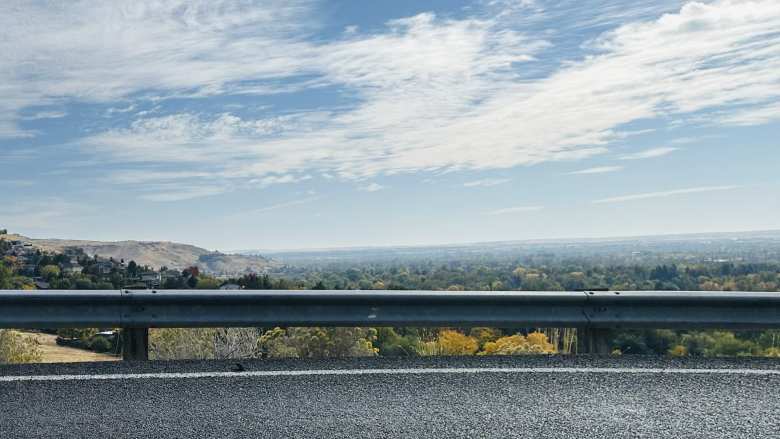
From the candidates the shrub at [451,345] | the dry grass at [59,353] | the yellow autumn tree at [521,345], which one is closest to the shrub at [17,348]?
the dry grass at [59,353]

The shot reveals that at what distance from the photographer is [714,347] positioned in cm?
930

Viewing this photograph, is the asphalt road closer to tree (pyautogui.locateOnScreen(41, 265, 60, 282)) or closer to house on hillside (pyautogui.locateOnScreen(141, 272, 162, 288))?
house on hillside (pyautogui.locateOnScreen(141, 272, 162, 288))

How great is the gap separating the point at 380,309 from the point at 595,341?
1.88 meters

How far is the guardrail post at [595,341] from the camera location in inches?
238

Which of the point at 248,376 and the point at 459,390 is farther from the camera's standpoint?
the point at 248,376

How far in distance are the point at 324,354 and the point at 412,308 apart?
1.04m

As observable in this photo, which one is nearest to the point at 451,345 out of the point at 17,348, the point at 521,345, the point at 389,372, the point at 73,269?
the point at 521,345

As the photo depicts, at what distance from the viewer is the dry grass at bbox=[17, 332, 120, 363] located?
625 cm

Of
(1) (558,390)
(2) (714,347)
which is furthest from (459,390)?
(2) (714,347)

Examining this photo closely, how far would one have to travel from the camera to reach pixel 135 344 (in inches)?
227

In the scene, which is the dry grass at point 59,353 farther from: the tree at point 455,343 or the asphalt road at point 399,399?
the tree at point 455,343

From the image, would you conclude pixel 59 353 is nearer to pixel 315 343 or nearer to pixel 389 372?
pixel 315 343

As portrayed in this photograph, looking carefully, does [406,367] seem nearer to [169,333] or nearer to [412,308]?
[412,308]

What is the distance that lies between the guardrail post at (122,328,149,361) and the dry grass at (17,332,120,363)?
13.9 inches
